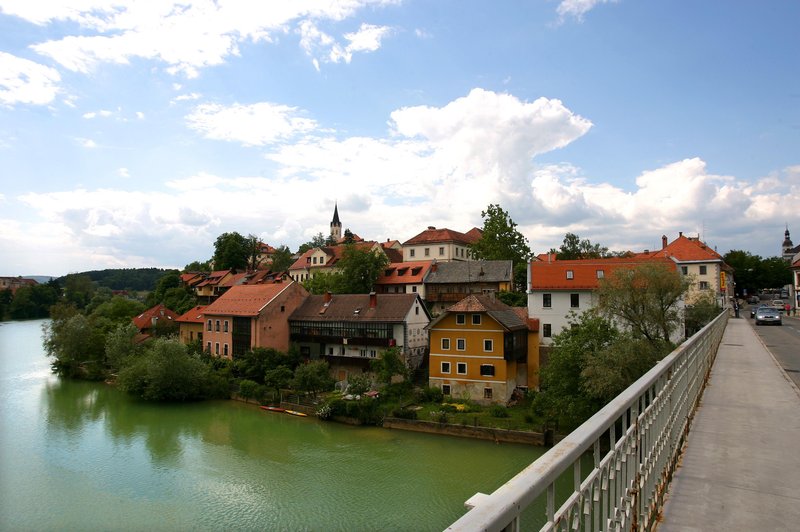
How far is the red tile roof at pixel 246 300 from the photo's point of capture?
41.5 meters

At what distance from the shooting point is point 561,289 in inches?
1303

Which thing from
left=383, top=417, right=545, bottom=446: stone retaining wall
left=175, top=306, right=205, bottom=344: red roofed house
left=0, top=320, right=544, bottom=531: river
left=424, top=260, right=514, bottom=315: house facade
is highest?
left=424, top=260, right=514, bottom=315: house facade

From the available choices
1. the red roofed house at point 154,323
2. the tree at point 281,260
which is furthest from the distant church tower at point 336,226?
the red roofed house at point 154,323

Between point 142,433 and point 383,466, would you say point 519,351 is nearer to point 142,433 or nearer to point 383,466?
point 383,466

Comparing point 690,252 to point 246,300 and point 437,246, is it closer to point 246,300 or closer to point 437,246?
point 437,246

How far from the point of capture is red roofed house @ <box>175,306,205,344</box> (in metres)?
47.6

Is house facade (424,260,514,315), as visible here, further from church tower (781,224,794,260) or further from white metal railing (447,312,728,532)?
church tower (781,224,794,260)

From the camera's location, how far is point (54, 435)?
2781 centimetres

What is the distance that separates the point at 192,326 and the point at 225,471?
28781 mm

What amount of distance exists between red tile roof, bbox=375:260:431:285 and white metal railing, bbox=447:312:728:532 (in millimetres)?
44207

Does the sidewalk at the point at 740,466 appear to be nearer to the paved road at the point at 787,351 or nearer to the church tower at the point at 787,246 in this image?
the paved road at the point at 787,351

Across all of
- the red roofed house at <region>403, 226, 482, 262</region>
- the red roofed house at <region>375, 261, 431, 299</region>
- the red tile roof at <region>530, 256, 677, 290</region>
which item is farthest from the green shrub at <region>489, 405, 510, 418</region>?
the red roofed house at <region>403, 226, 482, 262</region>


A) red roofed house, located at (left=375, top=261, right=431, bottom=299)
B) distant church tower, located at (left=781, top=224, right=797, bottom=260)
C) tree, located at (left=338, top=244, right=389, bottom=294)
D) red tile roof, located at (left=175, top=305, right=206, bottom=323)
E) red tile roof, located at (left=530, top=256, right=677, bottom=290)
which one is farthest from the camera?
distant church tower, located at (left=781, top=224, right=797, bottom=260)

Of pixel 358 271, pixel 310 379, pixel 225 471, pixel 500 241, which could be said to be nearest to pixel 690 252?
pixel 500 241
